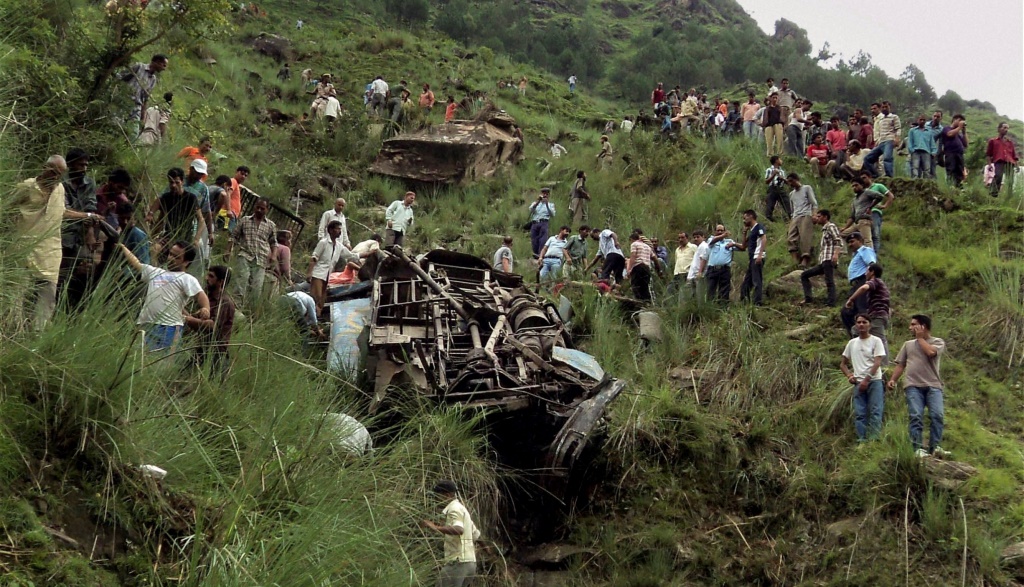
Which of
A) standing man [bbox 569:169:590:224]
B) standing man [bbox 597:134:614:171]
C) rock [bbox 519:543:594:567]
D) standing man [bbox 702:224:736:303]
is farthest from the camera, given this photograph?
standing man [bbox 597:134:614:171]

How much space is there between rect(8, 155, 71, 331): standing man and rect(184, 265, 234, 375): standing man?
3.74ft

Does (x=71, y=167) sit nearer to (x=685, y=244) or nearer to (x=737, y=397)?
(x=737, y=397)

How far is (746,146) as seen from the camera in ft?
68.6

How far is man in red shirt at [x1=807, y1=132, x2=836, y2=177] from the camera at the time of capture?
19.2 meters

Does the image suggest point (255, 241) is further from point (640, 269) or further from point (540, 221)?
point (540, 221)

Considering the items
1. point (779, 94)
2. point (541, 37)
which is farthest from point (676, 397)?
point (541, 37)

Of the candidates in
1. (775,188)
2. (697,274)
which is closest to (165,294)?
(697,274)

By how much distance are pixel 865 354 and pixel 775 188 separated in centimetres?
748

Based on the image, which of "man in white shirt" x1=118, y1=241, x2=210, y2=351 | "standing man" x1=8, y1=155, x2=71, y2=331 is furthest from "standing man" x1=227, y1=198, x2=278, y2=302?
"standing man" x1=8, y1=155, x2=71, y2=331

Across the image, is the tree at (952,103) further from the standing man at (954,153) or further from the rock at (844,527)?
the rock at (844,527)

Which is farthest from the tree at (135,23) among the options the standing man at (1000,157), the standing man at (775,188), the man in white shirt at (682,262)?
the standing man at (1000,157)

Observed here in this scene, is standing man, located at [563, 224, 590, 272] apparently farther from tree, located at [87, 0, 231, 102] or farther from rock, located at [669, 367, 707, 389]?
tree, located at [87, 0, 231, 102]

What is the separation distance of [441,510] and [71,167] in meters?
4.23

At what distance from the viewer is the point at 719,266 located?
15156 mm
